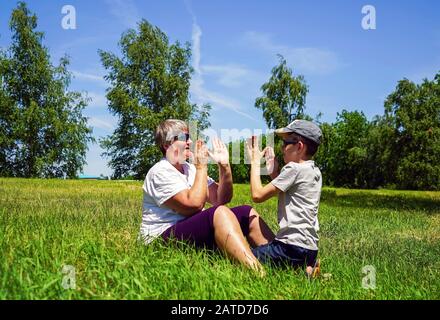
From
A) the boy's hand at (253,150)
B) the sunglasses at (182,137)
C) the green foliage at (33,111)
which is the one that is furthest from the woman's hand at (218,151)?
the green foliage at (33,111)

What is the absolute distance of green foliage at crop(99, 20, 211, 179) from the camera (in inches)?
1399

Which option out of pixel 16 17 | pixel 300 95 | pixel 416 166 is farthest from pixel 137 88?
pixel 416 166

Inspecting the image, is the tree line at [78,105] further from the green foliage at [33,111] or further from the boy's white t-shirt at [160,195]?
the boy's white t-shirt at [160,195]

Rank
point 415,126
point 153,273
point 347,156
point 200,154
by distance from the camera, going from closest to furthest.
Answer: point 153,273, point 200,154, point 415,126, point 347,156

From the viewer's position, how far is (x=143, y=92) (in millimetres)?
36594

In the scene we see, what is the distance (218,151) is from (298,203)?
910mm

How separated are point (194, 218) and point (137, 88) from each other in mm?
33327

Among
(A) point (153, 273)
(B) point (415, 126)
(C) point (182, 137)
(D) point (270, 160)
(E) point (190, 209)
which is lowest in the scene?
(A) point (153, 273)

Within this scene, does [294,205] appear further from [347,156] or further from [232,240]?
[347,156]

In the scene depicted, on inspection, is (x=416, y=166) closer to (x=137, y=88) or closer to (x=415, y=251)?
(x=137, y=88)

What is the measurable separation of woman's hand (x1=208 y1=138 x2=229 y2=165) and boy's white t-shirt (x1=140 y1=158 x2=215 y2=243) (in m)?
0.39

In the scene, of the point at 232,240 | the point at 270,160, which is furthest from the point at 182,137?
the point at 232,240

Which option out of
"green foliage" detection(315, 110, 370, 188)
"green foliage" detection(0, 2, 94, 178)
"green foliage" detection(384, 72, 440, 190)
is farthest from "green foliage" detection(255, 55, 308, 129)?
"green foliage" detection(315, 110, 370, 188)
